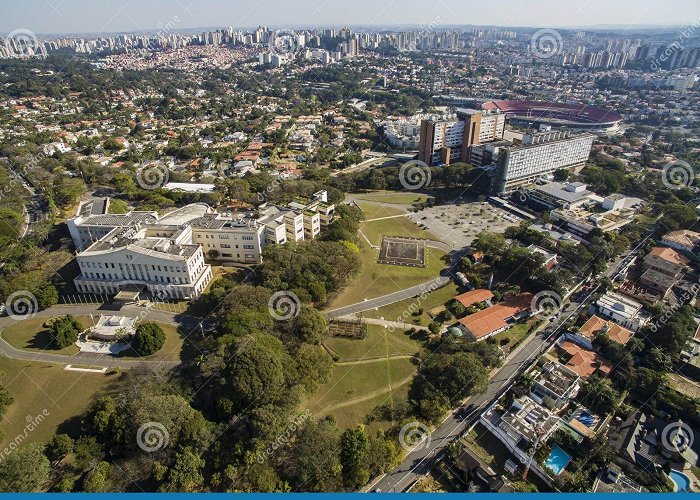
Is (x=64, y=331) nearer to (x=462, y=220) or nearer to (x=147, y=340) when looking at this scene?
(x=147, y=340)

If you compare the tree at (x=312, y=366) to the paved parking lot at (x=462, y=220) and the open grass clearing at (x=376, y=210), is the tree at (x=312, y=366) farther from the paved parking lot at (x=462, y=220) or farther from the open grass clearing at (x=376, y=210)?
the open grass clearing at (x=376, y=210)

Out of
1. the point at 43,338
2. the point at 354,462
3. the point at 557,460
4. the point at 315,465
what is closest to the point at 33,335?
the point at 43,338

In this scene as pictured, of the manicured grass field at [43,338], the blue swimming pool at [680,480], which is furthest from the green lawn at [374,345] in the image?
the blue swimming pool at [680,480]

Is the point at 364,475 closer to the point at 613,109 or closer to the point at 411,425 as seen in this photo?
the point at 411,425

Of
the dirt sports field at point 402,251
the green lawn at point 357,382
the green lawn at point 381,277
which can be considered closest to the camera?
the green lawn at point 357,382

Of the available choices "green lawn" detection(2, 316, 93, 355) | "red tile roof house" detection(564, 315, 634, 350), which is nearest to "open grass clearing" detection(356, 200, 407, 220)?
"red tile roof house" detection(564, 315, 634, 350)

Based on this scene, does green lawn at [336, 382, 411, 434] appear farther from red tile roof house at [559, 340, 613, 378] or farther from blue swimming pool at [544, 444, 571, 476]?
red tile roof house at [559, 340, 613, 378]
